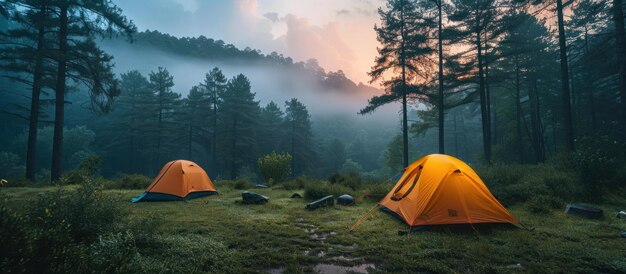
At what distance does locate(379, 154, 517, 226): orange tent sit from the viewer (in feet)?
20.6

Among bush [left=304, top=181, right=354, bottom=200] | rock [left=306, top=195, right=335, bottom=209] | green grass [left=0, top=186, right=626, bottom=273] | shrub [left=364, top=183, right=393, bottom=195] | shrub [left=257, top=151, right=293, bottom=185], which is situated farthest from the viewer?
shrub [left=257, top=151, right=293, bottom=185]

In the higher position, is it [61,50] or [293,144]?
[61,50]

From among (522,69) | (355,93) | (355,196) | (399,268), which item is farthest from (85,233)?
(355,93)

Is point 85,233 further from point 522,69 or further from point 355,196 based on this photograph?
point 522,69

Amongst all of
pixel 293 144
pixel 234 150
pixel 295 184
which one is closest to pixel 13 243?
pixel 295 184

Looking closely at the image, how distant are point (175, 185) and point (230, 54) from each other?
98835mm

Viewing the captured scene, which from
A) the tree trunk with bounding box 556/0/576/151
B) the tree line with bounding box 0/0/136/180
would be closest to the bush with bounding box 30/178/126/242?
the tree line with bounding box 0/0/136/180

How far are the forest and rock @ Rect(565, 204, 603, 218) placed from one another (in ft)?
0.74

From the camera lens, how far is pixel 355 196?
36.5 feet

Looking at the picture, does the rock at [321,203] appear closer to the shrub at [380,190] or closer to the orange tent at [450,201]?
the shrub at [380,190]

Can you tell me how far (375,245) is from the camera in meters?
5.46

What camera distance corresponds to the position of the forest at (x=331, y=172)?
4539 millimetres

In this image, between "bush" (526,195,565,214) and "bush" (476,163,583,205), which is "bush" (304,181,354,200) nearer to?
"bush" (476,163,583,205)

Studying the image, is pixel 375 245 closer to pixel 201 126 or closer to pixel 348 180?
pixel 348 180
